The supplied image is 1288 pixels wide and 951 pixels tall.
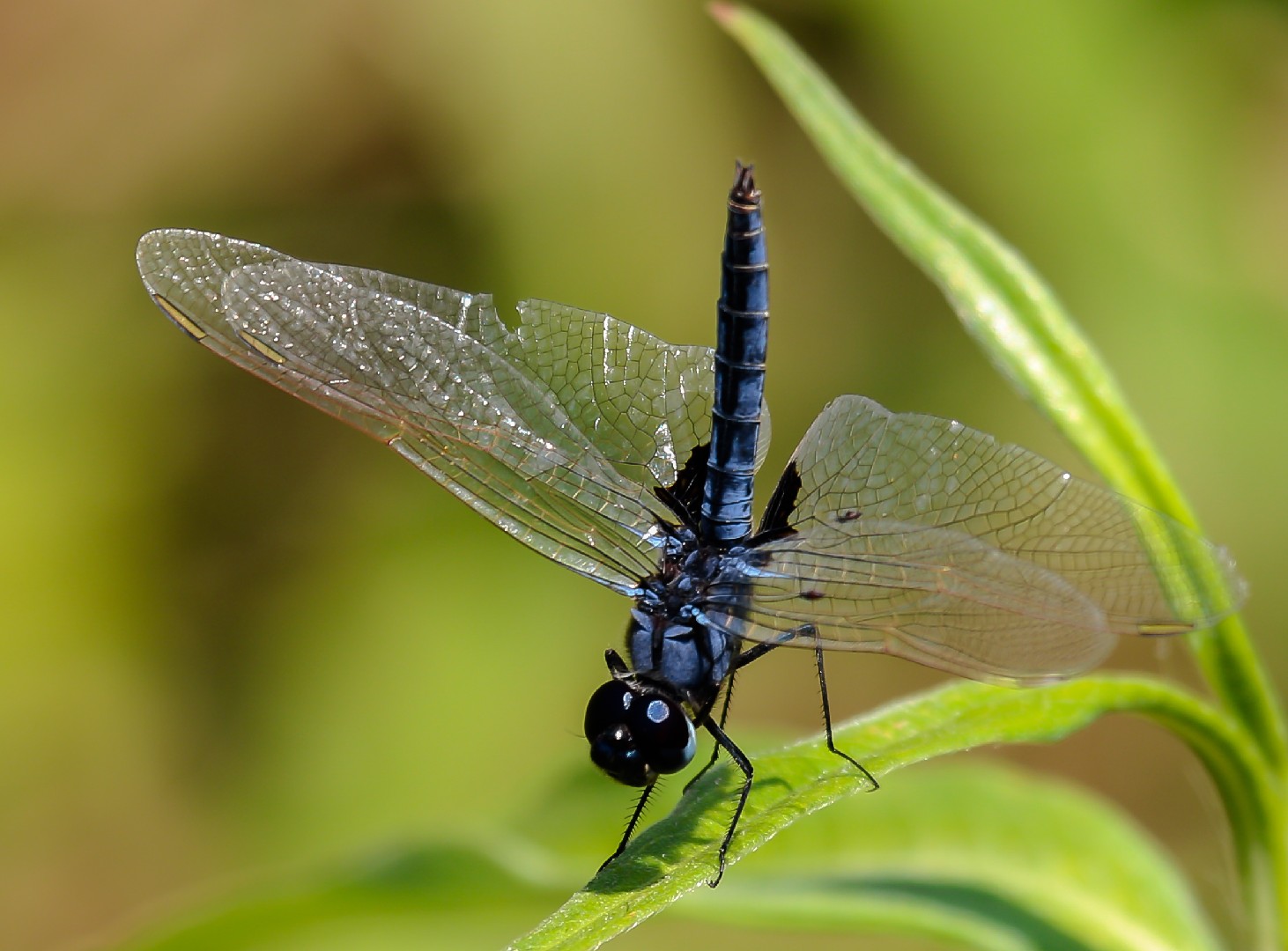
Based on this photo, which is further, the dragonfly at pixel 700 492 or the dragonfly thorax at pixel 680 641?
the dragonfly thorax at pixel 680 641

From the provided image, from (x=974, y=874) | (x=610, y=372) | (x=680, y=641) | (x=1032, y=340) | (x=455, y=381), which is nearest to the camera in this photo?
(x=1032, y=340)

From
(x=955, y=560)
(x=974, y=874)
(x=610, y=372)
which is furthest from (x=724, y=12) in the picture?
(x=974, y=874)

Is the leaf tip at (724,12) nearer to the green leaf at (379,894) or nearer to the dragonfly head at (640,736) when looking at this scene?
the dragonfly head at (640,736)

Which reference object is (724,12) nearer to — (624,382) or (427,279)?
(624,382)

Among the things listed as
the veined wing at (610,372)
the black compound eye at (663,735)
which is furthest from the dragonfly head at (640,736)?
the veined wing at (610,372)

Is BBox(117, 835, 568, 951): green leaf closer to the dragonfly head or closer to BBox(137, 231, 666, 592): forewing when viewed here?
the dragonfly head

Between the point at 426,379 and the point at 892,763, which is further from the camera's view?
the point at 426,379

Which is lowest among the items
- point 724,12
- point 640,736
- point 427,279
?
point 640,736
